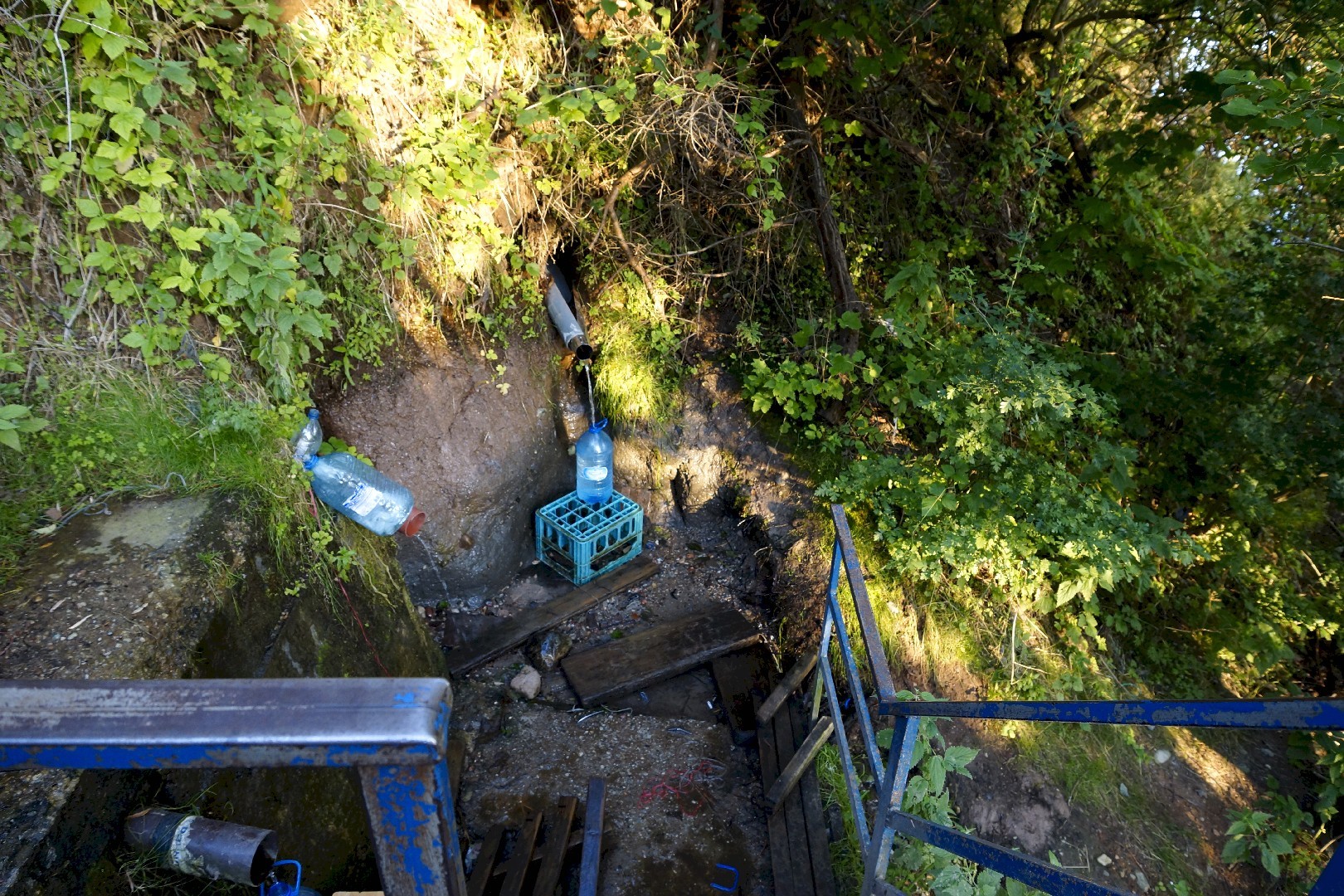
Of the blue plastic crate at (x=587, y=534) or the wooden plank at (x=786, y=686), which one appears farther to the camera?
the blue plastic crate at (x=587, y=534)

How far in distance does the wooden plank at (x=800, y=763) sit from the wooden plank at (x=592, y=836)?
0.88 metres

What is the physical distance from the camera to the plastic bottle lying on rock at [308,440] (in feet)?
10.7

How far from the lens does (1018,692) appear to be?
431 cm

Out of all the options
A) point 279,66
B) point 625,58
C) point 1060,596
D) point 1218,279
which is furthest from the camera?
point 1218,279

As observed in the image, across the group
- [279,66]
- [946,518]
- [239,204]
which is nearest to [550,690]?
[946,518]

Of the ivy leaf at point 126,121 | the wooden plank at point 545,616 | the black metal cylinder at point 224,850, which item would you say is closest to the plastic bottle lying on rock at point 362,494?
the wooden plank at point 545,616

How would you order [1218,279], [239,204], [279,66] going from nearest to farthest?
[239,204] < [279,66] < [1218,279]

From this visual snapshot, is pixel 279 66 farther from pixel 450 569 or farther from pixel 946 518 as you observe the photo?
pixel 946 518

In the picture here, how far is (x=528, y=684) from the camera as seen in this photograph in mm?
4371

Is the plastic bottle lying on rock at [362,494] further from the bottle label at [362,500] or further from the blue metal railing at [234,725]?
the blue metal railing at [234,725]

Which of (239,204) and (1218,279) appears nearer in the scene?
(239,204)

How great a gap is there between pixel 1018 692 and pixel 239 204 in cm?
511

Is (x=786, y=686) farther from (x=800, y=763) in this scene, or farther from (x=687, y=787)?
(x=687, y=787)

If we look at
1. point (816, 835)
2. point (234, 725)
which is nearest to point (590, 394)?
point (816, 835)
